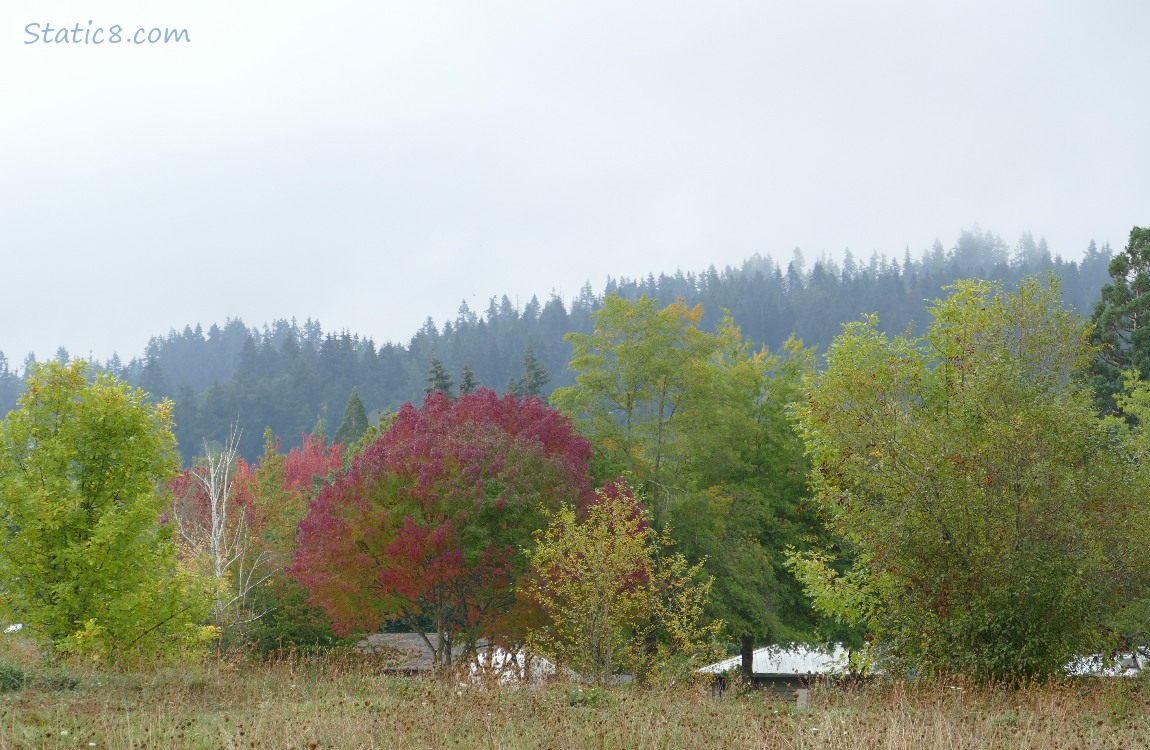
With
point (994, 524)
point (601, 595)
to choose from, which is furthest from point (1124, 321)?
point (601, 595)

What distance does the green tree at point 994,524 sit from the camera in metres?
16.0

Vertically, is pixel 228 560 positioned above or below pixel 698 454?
below

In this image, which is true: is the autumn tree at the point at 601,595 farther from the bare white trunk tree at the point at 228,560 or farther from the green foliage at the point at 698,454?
the bare white trunk tree at the point at 228,560

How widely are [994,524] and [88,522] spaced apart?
17.9 m

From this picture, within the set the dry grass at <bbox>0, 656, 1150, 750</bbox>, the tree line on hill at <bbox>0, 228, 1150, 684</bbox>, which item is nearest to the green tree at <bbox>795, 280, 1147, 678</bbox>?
the tree line on hill at <bbox>0, 228, 1150, 684</bbox>

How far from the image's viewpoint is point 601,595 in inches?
834

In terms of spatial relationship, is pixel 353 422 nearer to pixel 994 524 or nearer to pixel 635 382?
pixel 635 382

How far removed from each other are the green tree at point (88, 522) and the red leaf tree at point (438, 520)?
3.41 meters

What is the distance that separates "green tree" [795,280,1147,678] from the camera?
16.0 meters

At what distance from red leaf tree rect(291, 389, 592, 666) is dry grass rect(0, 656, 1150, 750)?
7.74m

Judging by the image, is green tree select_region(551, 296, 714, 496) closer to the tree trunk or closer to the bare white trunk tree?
the tree trunk

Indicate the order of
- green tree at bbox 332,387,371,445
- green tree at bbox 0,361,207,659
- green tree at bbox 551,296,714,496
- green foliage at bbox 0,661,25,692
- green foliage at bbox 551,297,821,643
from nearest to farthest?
green foliage at bbox 0,661,25,692 → green tree at bbox 0,361,207,659 → green foliage at bbox 551,297,821,643 → green tree at bbox 551,296,714,496 → green tree at bbox 332,387,371,445

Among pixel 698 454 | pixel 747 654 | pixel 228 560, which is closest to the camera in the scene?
pixel 698 454

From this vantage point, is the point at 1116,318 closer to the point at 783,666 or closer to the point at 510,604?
the point at 783,666
